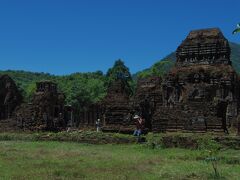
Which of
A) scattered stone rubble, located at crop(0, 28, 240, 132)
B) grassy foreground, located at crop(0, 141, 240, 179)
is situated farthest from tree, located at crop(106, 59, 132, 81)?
grassy foreground, located at crop(0, 141, 240, 179)

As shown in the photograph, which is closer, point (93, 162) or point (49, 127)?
point (93, 162)

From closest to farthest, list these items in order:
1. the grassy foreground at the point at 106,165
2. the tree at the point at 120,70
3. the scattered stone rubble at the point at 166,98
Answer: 1. the grassy foreground at the point at 106,165
2. the scattered stone rubble at the point at 166,98
3. the tree at the point at 120,70

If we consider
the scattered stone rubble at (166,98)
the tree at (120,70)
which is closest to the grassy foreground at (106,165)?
the scattered stone rubble at (166,98)

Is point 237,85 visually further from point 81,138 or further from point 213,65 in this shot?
point 81,138

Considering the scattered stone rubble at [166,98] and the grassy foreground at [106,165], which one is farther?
the scattered stone rubble at [166,98]

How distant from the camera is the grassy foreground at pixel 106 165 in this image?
1078cm

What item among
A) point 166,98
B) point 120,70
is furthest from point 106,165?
point 120,70

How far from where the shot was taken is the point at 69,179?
405 inches

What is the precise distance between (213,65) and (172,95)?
4329 millimetres

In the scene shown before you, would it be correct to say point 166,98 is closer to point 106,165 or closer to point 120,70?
point 106,165

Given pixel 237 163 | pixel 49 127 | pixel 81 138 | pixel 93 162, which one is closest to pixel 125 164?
pixel 93 162

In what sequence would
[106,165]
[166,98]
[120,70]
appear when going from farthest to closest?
[120,70]
[166,98]
[106,165]

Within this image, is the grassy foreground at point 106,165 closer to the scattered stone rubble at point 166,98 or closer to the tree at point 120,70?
the scattered stone rubble at point 166,98

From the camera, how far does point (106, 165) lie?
12.4 meters
